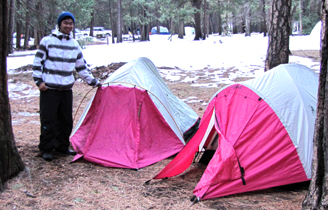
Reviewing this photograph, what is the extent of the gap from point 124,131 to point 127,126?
0.30ft

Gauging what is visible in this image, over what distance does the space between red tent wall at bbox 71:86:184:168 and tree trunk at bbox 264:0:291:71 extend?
113 inches

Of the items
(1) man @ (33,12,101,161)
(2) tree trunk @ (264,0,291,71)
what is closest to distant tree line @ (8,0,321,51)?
(2) tree trunk @ (264,0,291,71)

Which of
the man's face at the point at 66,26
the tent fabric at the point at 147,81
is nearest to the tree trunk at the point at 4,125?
the man's face at the point at 66,26

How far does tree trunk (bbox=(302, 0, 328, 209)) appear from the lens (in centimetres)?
270

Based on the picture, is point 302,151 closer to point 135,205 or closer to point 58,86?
point 135,205

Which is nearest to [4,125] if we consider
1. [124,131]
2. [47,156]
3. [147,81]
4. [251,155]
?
[47,156]

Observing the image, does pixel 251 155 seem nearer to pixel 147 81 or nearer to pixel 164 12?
pixel 147 81

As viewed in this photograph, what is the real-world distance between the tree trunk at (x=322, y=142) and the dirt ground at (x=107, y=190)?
2.15ft

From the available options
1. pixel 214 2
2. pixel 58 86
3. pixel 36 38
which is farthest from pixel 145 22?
pixel 58 86

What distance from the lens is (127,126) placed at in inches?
196

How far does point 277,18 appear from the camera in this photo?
6.46 metres

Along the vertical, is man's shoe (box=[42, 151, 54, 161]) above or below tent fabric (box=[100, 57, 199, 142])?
below

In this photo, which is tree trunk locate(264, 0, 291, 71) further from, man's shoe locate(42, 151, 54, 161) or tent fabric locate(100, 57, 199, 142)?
man's shoe locate(42, 151, 54, 161)

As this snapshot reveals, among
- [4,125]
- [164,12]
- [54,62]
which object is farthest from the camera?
[164,12]
